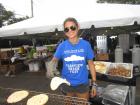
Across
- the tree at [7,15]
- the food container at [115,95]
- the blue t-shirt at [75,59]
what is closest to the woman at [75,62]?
the blue t-shirt at [75,59]

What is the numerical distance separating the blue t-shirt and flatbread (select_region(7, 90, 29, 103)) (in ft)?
2.37

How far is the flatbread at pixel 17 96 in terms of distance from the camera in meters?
3.16

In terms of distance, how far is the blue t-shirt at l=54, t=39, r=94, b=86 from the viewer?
12.1ft

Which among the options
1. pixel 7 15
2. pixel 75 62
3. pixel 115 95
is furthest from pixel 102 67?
pixel 7 15

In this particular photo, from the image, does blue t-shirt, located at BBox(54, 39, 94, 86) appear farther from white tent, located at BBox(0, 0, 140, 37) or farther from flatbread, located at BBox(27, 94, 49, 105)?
white tent, located at BBox(0, 0, 140, 37)

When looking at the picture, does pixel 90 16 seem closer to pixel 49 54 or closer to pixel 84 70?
pixel 84 70

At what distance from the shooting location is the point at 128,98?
5211 millimetres

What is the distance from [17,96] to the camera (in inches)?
126

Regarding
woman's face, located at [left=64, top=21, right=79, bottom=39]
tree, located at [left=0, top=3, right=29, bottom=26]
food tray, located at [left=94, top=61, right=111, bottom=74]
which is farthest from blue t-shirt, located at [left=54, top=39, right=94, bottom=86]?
tree, located at [left=0, top=3, right=29, bottom=26]

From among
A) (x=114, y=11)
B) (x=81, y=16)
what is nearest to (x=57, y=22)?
(x=81, y=16)

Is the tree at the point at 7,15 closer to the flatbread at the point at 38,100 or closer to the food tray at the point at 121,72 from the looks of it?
the food tray at the point at 121,72

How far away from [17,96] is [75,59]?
89 centimetres

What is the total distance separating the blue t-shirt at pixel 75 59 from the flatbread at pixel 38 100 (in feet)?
2.48

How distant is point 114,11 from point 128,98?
4222mm
